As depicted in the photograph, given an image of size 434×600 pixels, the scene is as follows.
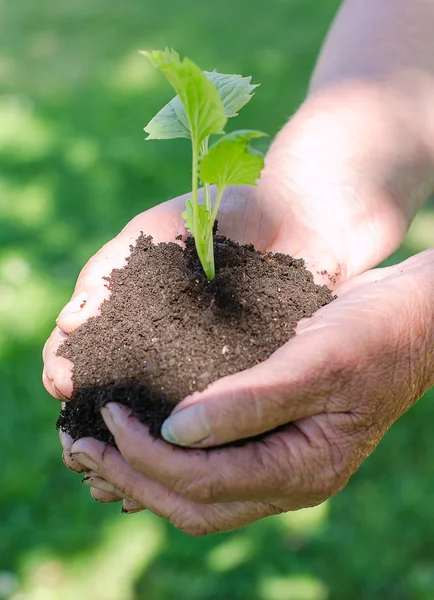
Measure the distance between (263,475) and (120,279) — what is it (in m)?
0.89

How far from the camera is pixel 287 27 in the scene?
7.91m

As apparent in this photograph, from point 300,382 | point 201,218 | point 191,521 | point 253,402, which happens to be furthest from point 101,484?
point 201,218

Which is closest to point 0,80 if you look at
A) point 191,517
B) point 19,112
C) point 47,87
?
point 47,87

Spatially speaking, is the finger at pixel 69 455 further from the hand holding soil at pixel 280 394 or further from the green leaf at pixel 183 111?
the green leaf at pixel 183 111

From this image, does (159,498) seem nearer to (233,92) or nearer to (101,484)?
(101,484)

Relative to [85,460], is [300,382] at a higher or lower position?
lower

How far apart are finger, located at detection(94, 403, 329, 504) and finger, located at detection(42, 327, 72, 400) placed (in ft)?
0.92

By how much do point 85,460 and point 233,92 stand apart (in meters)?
1.29

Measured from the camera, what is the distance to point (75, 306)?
7.68ft

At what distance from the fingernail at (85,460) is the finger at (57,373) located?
9.0 inches

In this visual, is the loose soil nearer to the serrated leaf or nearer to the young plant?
the young plant

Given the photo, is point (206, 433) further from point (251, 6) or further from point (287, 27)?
point (251, 6)

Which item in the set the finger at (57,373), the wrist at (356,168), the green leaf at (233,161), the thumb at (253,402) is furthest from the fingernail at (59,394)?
the wrist at (356,168)

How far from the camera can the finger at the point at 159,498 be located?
1.98 m
